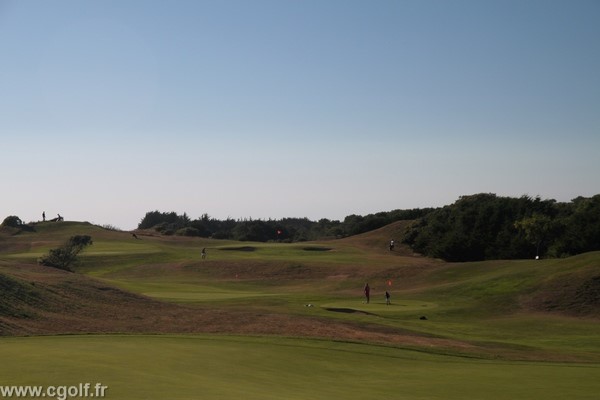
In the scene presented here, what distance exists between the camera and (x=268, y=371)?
21.5 metres

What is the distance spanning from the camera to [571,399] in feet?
60.7

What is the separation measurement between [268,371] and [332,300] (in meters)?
32.4

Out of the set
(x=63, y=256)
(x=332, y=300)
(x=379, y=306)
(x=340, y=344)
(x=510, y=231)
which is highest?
(x=510, y=231)

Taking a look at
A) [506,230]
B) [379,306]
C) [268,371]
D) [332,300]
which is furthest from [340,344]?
[506,230]

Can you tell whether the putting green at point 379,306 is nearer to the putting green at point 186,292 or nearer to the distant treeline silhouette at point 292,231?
the putting green at point 186,292

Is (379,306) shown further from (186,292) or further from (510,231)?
(510,231)

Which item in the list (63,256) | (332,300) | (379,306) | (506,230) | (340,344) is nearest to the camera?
(340,344)

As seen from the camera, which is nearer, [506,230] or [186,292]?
[186,292]

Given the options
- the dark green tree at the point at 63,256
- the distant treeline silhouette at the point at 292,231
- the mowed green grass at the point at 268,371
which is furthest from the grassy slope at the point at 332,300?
the distant treeline silhouette at the point at 292,231

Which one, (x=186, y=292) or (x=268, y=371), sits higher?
(x=186, y=292)

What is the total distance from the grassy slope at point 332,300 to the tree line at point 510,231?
6914 millimetres

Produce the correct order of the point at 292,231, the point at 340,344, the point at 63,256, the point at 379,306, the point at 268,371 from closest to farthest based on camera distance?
the point at 268,371
the point at 340,344
the point at 379,306
the point at 63,256
the point at 292,231

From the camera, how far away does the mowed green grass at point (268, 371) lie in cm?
1711

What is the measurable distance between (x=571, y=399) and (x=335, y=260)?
62.4 meters
